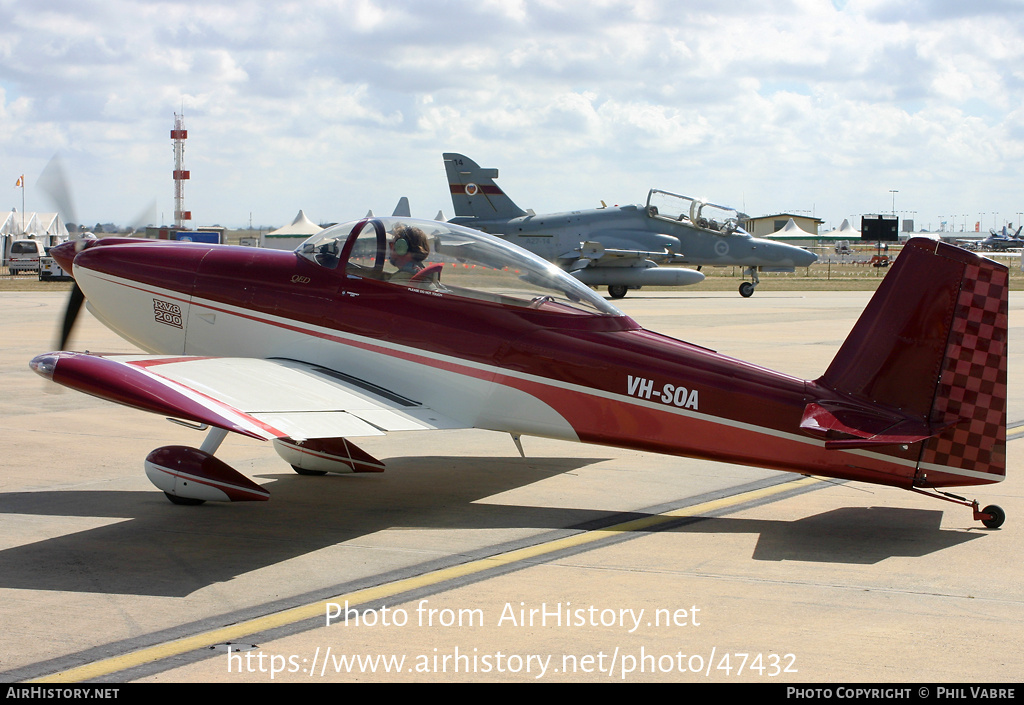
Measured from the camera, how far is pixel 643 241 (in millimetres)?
34875

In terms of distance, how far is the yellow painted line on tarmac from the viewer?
13.9 ft

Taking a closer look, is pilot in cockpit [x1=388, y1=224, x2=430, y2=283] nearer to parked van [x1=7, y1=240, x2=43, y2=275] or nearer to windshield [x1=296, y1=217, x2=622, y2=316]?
windshield [x1=296, y1=217, x2=622, y2=316]

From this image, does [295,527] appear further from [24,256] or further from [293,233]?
[293,233]

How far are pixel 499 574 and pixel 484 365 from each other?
1.94 metres

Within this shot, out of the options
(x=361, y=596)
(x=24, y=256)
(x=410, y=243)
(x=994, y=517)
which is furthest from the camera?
(x=24, y=256)

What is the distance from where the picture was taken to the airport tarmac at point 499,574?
4.34 m

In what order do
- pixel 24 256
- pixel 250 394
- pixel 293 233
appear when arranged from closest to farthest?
1. pixel 250 394
2. pixel 24 256
3. pixel 293 233

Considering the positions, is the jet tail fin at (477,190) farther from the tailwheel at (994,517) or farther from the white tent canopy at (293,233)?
the white tent canopy at (293,233)

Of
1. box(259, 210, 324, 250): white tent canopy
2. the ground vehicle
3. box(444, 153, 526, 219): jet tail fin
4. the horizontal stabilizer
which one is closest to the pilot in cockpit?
the horizontal stabilizer

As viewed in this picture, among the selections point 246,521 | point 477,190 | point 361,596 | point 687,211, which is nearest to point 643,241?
point 687,211

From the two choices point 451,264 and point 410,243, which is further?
point 410,243

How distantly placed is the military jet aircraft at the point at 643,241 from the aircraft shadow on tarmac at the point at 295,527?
86.0 feet

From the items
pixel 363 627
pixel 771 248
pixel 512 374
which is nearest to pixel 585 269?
pixel 771 248
